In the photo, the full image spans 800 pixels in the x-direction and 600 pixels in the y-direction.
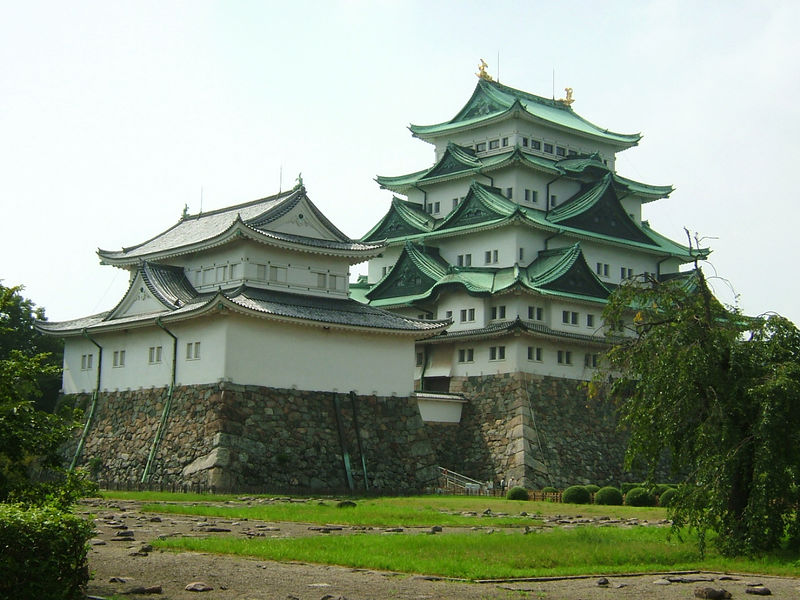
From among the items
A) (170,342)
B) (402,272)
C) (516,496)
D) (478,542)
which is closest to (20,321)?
(170,342)

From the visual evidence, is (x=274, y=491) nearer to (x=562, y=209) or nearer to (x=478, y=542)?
(x=478, y=542)

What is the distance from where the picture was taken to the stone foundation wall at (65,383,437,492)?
40.4 meters

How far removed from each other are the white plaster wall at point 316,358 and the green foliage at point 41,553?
28.3 metres

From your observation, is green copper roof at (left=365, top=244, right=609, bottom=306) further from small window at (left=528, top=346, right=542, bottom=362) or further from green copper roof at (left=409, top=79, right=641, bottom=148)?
green copper roof at (left=409, top=79, right=641, bottom=148)

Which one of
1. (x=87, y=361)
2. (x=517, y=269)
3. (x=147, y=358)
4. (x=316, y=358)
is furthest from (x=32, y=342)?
(x=517, y=269)

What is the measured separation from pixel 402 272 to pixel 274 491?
2166 cm

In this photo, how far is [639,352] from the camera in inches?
909

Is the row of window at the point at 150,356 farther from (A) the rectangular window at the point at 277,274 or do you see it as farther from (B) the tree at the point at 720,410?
(B) the tree at the point at 720,410

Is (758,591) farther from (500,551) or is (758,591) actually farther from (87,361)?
(87,361)

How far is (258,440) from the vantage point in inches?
1618

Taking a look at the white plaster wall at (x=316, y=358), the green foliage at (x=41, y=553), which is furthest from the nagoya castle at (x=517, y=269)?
the green foliage at (x=41, y=553)

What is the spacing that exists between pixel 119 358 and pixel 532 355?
20.7 metres

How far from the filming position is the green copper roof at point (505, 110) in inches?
2549

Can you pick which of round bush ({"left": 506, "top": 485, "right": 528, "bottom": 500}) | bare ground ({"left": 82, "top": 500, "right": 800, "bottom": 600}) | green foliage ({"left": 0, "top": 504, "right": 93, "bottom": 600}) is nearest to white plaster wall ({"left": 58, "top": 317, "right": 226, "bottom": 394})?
round bush ({"left": 506, "top": 485, "right": 528, "bottom": 500})
